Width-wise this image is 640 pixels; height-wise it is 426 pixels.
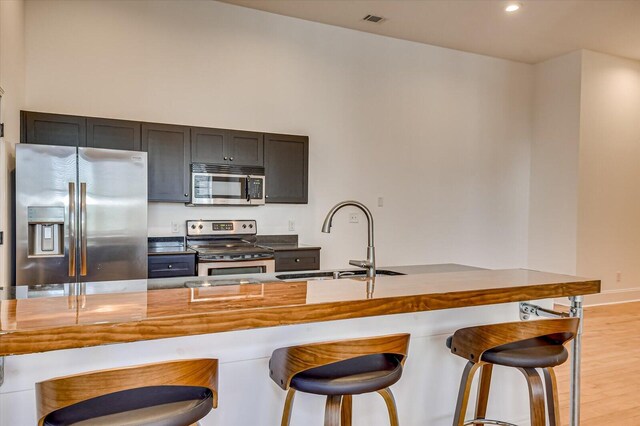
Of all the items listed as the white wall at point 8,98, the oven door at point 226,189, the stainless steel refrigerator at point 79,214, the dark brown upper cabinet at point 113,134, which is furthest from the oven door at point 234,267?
the white wall at point 8,98

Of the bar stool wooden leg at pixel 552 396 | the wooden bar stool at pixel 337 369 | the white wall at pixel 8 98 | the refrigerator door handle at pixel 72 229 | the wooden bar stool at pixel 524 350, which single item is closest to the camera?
the wooden bar stool at pixel 337 369

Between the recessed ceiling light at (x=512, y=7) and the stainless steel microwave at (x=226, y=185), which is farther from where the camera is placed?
the recessed ceiling light at (x=512, y=7)

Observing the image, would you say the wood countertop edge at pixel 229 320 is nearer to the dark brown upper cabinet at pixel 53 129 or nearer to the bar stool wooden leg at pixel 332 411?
the bar stool wooden leg at pixel 332 411

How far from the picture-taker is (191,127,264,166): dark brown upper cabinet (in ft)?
12.9

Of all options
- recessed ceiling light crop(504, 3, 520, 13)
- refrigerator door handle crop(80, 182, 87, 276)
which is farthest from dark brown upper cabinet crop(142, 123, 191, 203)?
recessed ceiling light crop(504, 3, 520, 13)

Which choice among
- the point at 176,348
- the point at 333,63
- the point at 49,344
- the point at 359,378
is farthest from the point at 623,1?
the point at 49,344

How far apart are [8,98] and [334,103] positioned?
118 inches

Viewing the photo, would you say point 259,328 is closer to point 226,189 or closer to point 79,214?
point 79,214

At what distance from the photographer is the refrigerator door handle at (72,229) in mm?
3070

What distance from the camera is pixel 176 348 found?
55.8 inches

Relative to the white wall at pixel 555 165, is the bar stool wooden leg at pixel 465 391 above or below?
below

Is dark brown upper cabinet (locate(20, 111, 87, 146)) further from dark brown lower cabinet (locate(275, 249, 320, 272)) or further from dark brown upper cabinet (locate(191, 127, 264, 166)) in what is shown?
dark brown lower cabinet (locate(275, 249, 320, 272))

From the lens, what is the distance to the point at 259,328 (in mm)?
1336

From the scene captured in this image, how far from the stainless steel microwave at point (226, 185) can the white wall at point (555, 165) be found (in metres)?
4.03
